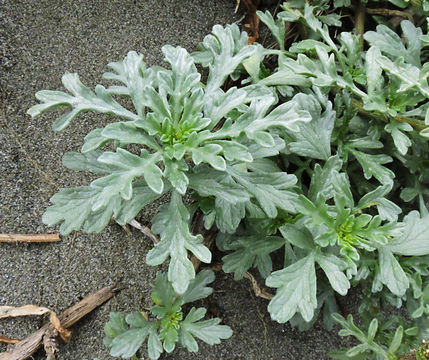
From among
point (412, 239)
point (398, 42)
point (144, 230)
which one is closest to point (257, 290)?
point (144, 230)

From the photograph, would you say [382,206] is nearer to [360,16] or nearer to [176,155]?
[176,155]

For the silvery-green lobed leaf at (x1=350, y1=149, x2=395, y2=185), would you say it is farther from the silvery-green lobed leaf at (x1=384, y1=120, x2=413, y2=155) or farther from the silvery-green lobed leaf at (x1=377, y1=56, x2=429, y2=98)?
the silvery-green lobed leaf at (x1=377, y1=56, x2=429, y2=98)

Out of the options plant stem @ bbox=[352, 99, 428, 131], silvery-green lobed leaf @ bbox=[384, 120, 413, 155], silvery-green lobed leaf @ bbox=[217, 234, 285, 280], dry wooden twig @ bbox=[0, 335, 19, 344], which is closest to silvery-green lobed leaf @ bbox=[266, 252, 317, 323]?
silvery-green lobed leaf @ bbox=[217, 234, 285, 280]

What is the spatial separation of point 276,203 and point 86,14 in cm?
119

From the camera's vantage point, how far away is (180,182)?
135cm

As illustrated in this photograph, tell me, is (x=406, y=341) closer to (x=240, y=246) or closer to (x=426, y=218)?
(x=426, y=218)

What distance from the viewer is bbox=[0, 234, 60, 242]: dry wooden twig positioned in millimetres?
1840

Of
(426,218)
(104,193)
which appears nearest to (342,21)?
(426,218)

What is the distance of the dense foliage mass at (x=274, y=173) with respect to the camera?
4.68 ft

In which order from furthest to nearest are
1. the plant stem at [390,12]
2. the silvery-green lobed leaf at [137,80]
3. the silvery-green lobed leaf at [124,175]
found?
1. the plant stem at [390,12]
2. the silvery-green lobed leaf at [137,80]
3. the silvery-green lobed leaf at [124,175]

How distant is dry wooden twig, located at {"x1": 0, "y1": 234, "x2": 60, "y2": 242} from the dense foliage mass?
41 cm

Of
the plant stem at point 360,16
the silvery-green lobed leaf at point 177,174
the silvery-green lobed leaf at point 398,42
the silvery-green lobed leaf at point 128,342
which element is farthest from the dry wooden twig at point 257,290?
the plant stem at point 360,16

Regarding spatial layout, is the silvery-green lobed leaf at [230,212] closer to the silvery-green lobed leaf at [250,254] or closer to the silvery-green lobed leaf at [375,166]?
the silvery-green lobed leaf at [250,254]

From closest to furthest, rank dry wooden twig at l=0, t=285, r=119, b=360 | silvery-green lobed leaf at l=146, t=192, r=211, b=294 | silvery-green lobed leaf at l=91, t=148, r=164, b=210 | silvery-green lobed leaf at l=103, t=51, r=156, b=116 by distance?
silvery-green lobed leaf at l=91, t=148, r=164, b=210, silvery-green lobed leaf at l=146, t=192, r=211, b=294, silvery-green lobed leaf at l=103, t=51, r=156, b=116, dry wooden twig at l=0, t=285, r=119, b=360
